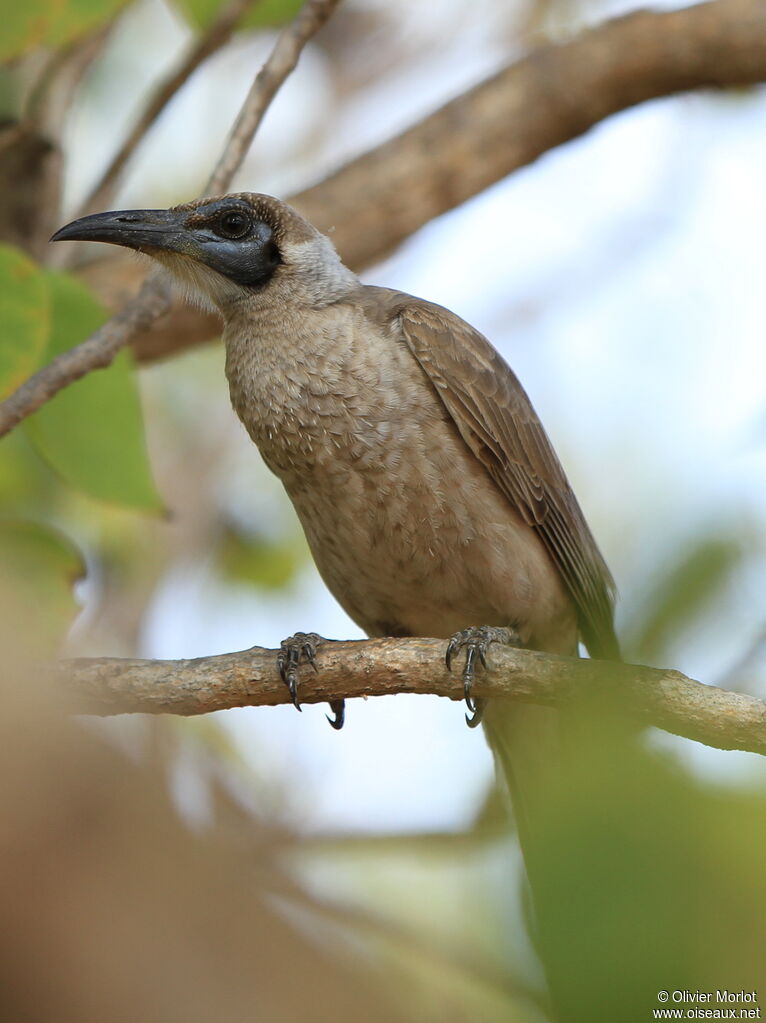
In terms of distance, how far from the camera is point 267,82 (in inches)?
173

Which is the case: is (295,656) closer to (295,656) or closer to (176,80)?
(295,656)

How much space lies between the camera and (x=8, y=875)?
107cm

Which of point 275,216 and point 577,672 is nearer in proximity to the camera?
point 577,672

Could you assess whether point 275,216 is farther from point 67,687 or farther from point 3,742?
point 3,742

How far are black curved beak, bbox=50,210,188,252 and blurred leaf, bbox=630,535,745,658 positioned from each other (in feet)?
10.6

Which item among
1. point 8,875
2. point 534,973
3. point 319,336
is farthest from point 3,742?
point 319,336

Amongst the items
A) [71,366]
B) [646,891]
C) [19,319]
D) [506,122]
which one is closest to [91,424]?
[71,366]

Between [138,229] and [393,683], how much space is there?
222 cm

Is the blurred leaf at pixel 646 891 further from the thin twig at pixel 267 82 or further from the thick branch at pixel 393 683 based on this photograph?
the thin twig at pixel 267 82

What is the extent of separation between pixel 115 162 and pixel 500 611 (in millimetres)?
2504

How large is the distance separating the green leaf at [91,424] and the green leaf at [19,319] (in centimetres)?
32

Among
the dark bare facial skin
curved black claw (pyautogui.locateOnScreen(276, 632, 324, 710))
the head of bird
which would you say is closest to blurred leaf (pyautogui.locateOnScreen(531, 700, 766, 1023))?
curved black claw (pyautogui.locateOnScreen(276, 632, 324, 710))

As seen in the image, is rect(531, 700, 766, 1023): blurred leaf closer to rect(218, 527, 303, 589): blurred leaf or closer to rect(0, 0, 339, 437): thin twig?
rect(0, 0, 339, 437): thin twig

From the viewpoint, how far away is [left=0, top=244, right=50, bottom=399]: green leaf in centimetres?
345
